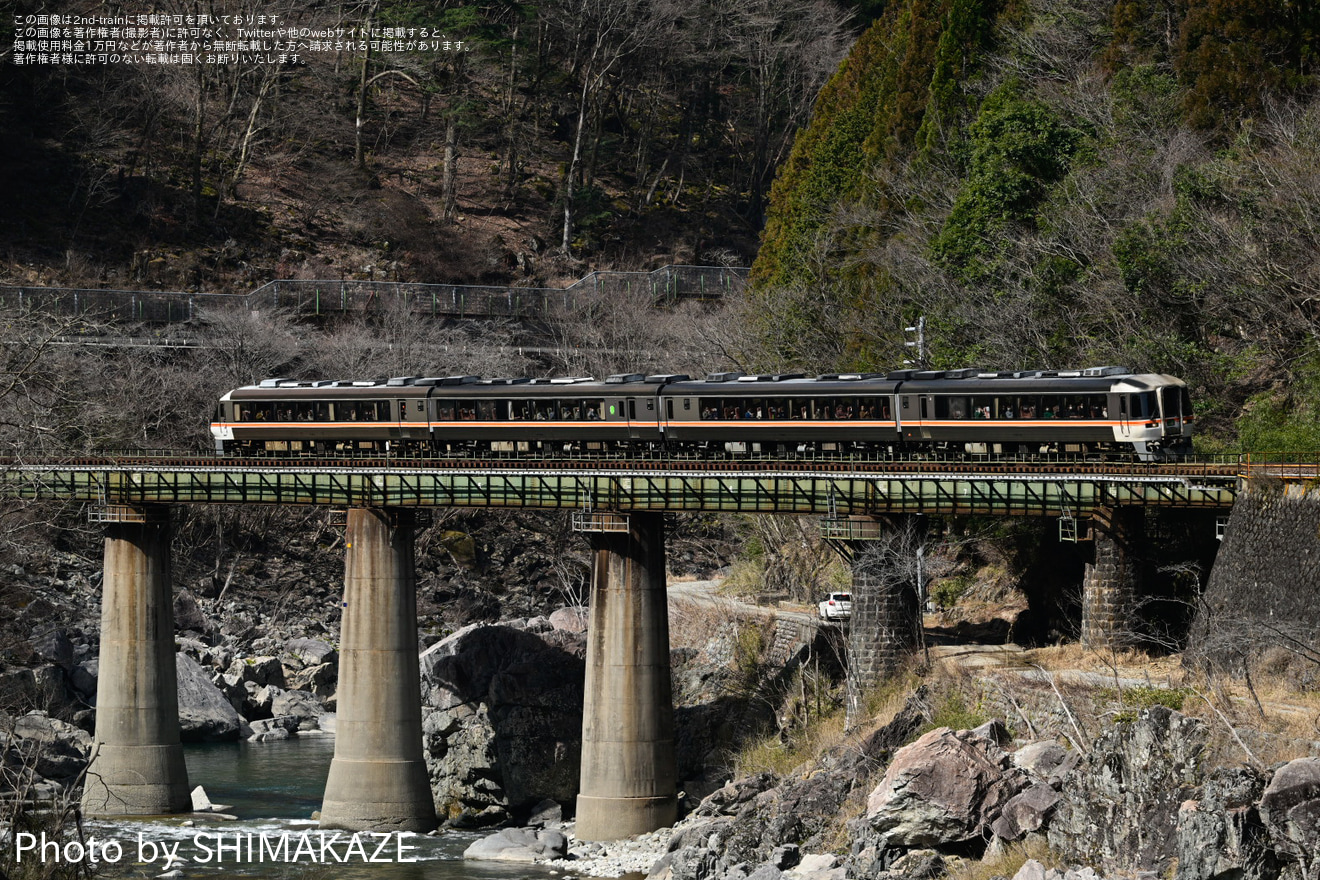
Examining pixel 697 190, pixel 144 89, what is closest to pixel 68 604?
pixel 144 89

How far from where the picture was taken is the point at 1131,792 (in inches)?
1148

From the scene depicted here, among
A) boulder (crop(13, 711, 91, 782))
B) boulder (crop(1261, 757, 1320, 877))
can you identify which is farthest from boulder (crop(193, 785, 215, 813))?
boulder (crop(1261, 757, 1320, 877))

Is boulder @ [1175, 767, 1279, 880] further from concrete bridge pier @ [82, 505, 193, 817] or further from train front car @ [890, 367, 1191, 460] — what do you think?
concrete bridge pier @ [82, 505, 193, 817]

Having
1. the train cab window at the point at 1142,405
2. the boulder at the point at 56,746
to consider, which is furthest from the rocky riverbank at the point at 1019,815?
the boulder at the point at 56,746

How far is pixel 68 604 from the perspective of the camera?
240 ft

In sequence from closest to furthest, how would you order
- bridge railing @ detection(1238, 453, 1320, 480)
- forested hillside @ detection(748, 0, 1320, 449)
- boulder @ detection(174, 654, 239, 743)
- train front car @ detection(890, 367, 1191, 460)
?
bridge railing @ detection(1238, 453, 1320, 480)
train front car @ detection(890, 367, 1191, 460)
forested hillside @ detection(748, 0, 1320, 449)
boulder @ detection(174, 654, 239, 743)

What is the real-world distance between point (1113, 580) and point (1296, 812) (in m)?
16.4

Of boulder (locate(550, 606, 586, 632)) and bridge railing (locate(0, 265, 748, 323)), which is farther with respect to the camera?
bridge railing (locate(0, 265, 748, 323))

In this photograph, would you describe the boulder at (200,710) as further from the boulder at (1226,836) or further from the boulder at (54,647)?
the boulder at (1226,836)

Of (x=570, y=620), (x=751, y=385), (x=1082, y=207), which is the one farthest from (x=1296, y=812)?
(x=570, y=620)

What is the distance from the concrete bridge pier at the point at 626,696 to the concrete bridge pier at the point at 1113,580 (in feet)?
39.1

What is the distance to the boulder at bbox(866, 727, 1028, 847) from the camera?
104ft

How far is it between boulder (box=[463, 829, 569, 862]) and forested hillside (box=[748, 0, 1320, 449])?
2259cm

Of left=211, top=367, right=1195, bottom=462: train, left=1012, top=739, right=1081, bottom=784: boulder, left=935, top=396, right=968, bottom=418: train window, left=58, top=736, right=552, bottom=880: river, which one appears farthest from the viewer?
left=935, top=396, right=968, bottom=418: train window
